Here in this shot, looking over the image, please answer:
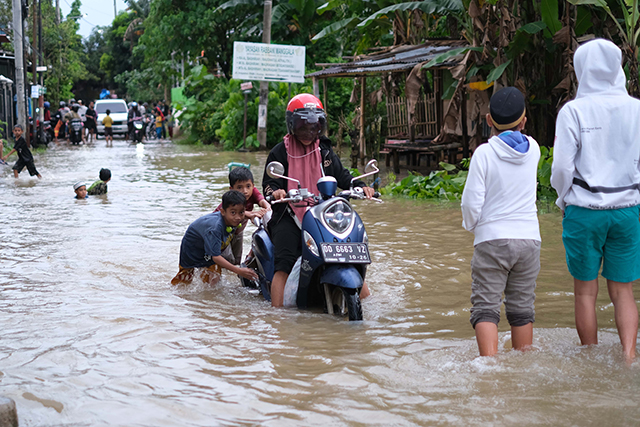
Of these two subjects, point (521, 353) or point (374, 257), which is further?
point (374, 257)

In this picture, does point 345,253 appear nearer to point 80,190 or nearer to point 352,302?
point 352,302

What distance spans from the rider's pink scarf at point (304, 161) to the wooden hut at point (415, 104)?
842 centimetres

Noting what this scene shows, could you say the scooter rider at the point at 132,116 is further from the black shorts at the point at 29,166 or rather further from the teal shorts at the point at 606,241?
the teal shorts at the point at 606,241

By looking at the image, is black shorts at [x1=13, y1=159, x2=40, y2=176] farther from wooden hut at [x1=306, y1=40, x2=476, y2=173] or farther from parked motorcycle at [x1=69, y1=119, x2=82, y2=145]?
parked motorcycle at [x1=69, y1=119, x2=82, y2=145]

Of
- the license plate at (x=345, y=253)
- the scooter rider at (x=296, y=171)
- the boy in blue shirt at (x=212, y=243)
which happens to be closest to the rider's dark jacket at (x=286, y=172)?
the scooter rider at (x=296, y=171)

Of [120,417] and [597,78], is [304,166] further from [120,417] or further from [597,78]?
[120,417]

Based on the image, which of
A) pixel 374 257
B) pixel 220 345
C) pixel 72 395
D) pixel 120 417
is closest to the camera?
pixel 120 417

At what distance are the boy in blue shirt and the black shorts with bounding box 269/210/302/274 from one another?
579 millimetres

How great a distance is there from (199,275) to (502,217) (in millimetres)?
3214

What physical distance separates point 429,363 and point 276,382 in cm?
91

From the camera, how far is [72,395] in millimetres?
3707

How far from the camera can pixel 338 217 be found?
16.8 feet

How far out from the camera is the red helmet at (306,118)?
17.9 ft

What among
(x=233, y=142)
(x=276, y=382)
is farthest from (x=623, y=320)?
(x=233, y=142)
